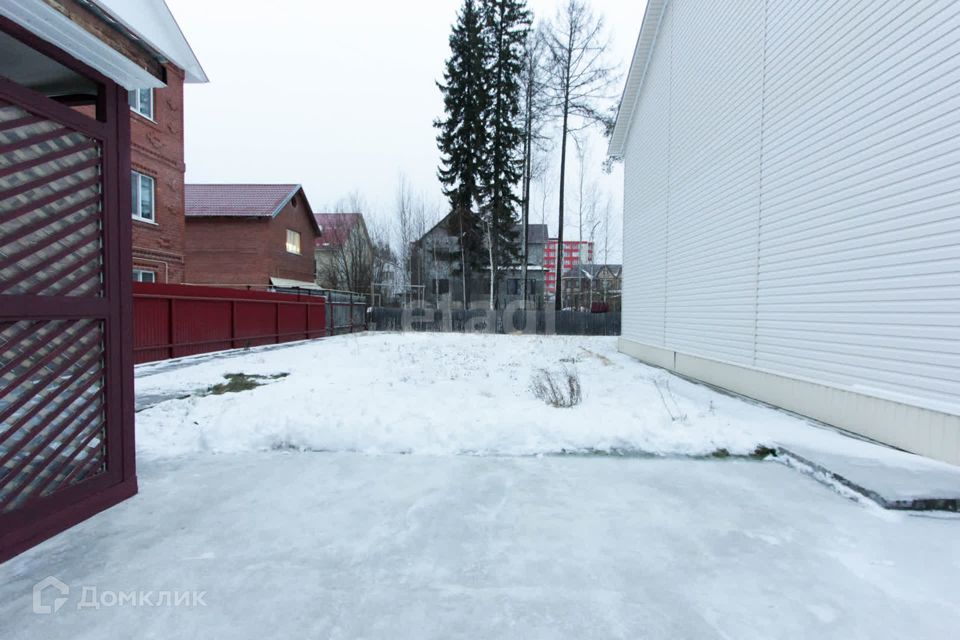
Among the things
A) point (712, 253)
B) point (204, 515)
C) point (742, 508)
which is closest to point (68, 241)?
point (204, 515)

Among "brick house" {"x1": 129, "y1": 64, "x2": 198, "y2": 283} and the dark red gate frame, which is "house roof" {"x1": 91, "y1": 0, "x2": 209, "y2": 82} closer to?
the dark red gate frame

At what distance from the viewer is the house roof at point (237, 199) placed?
2219 cm

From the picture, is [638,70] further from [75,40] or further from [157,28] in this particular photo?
[75,40]

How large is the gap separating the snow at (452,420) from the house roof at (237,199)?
16.4 meters

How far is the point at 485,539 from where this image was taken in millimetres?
2799

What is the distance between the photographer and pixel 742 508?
3.27 m

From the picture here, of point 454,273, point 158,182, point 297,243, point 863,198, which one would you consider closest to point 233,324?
point 158,182

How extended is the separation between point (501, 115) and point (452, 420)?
78.9 ft

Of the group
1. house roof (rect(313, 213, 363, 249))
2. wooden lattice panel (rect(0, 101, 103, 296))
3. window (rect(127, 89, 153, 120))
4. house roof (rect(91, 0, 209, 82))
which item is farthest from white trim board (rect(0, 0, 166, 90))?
house roof (rect(313, 213, 363, 249))

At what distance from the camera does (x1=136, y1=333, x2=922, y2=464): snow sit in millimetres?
4621

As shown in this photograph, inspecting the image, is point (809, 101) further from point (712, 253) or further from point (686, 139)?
point (686, 139)

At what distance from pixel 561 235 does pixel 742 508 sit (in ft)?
71.8

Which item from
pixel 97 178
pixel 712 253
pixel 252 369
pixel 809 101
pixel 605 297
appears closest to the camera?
pixel 97 178

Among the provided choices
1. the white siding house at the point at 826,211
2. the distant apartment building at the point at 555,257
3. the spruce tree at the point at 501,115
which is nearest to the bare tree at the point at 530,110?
the spruce tree at the point at 501,115
